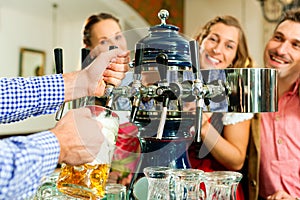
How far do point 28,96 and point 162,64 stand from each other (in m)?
0.35

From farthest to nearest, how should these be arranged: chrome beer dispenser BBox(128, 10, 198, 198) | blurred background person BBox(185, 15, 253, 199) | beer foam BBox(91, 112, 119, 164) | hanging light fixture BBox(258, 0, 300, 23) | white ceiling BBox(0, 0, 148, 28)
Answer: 1. hanging light fixture BBox(258, 0, 300, 23)
2. white ceiling BBox(0, 0, 148, 28)
3. blurred background person BBox(185, 15, 253, 199)
4. chrome beer dispenser BBox(128, 10, 198, 198)
5. beer foam BBox(91, 112, 119, 164)

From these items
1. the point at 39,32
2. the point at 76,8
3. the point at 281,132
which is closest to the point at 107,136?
the point at 281,132

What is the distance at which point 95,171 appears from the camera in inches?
35.8

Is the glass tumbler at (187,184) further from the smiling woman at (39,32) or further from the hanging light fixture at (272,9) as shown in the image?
the hanging light fixture at (272,9)

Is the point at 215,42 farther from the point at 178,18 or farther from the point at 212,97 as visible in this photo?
the point at 178,18

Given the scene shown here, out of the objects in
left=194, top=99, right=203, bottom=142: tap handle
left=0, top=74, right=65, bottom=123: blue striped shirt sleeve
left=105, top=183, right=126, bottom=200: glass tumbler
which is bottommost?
left=105, top=183, right=126, bottom=200: glass tumbler

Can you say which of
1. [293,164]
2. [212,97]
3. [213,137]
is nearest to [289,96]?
[293,164]

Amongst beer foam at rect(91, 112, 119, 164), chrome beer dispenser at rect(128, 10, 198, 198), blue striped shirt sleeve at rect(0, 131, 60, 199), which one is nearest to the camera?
blue striped shirt sleeve at rect(0, 131, 60, 199)

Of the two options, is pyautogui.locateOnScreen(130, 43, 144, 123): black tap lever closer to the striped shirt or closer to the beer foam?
the beer foam

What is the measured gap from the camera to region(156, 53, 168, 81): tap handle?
987 mm

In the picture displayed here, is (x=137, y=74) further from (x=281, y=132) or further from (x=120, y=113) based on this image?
(x=281, y=132)

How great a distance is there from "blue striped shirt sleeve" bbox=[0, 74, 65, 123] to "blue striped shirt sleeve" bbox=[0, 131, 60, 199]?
286mm

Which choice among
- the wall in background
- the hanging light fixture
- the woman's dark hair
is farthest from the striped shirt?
the hanging light fixture

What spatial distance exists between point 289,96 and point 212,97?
785mm
